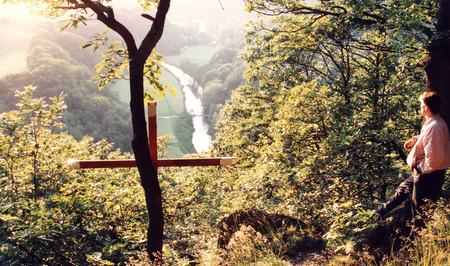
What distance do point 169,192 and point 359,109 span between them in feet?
27.0

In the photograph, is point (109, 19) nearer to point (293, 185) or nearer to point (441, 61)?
point (441, 61)

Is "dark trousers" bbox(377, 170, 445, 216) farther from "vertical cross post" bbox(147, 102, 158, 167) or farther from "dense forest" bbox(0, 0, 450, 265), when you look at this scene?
"vertical cross post" bbox(147, 102, 158, 167)

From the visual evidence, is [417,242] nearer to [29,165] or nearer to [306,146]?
[306,146]

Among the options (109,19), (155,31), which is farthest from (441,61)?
(109,19)

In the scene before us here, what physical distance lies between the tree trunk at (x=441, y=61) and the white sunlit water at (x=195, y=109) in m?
118

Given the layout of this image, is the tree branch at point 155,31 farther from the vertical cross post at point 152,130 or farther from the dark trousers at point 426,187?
the dark trousers at point 426,187

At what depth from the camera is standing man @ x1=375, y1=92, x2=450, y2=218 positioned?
557 centimetres

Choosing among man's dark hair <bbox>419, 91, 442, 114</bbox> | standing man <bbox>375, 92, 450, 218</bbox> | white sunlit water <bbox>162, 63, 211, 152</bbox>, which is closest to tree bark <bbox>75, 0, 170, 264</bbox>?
standing man <bbox>375, 92, 450, 218</bbox>

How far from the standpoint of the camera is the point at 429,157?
5.58 metres

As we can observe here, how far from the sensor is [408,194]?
6.22 metres

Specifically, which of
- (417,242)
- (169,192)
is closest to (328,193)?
(417,242)

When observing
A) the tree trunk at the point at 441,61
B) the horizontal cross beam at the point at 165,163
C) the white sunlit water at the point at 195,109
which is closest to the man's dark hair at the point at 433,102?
the tree trunk at the point at 441,61

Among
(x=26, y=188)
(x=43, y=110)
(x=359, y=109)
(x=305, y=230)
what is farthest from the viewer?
(x=359, y=109)

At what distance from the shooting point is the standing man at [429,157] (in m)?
5.57
